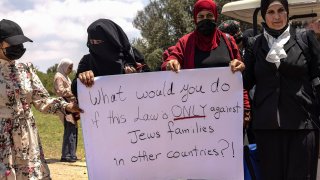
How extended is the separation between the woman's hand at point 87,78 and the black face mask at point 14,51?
638 mm

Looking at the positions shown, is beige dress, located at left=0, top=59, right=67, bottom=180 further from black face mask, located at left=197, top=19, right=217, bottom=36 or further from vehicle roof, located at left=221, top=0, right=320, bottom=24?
vehicle roof, located at left=221, top=0, right=320, bottom=24

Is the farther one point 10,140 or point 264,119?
point 10,140

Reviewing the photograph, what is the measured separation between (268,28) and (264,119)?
2.11 ft

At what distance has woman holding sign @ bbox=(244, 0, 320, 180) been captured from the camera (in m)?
3.01

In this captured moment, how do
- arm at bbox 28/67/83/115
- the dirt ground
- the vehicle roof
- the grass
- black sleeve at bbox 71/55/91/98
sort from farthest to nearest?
1. the grass
2. the dirt ground
3. the vehicle roof
4. arm at bbox 28/67/83/115
5. black sleeve at bbox 71/55/91/98

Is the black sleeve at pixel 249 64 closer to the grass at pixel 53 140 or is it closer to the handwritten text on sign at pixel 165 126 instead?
the handwritten text on sign at pixel 165 126

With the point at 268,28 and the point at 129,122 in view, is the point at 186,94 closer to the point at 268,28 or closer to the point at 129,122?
the point at 129,122

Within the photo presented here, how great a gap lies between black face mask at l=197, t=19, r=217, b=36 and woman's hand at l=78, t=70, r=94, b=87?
91 cm

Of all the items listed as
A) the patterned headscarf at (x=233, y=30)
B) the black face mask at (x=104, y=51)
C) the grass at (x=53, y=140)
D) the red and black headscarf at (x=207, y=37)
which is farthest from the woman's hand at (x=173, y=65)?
the grass at (x=53, y=140)

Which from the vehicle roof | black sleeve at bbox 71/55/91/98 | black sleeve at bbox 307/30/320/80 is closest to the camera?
black sleeve at bbox 307/30/320/80

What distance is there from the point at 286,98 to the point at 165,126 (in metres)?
0.89

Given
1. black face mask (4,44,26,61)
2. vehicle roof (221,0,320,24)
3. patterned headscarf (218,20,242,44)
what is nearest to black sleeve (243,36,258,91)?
black face mask (4,44,26,61)

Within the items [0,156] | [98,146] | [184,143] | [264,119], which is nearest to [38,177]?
[0,156]

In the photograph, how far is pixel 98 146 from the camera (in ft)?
10.6
